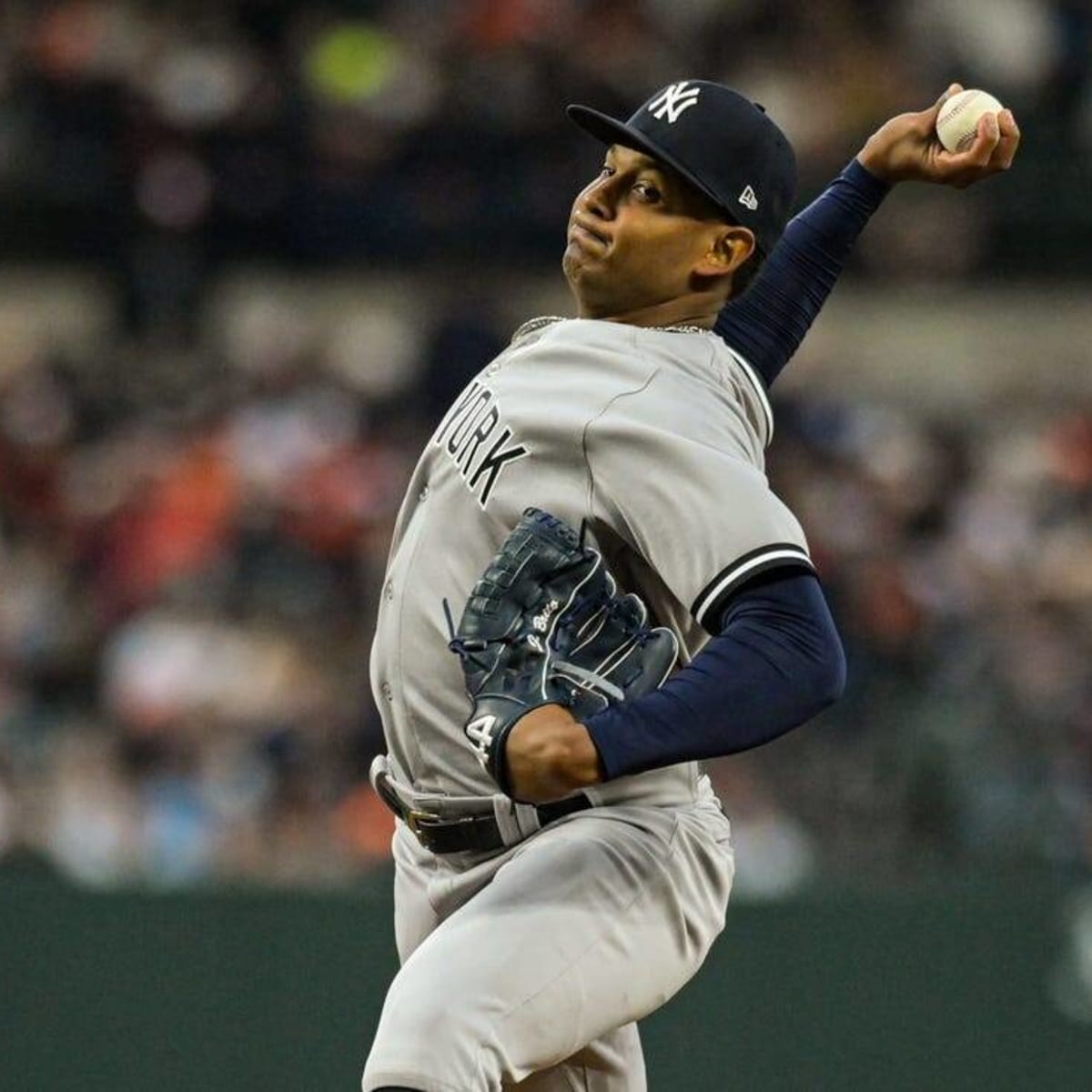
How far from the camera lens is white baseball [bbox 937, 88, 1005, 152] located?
11.5ft

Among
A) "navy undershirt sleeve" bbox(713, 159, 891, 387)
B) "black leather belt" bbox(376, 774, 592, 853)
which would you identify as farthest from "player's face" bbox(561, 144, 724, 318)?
"black leather belt" bbox(376, 774, 592, 853)

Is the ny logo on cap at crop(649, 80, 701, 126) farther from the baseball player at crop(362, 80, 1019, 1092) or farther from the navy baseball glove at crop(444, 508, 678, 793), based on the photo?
the navy baseball glove at crop(444, 508, 678, 793)

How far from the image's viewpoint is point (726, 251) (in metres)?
3.29

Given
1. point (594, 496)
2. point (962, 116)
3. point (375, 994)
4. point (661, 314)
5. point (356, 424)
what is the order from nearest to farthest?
point (594, 496), point (661, 314), point (962, 116), point (375, 994), point (356, 424)

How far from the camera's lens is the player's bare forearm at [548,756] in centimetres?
278

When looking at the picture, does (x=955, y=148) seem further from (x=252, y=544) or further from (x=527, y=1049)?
(x=252, y=544)

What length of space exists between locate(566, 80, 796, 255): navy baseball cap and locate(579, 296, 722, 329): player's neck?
0.13m

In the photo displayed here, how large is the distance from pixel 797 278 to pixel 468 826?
43.1 inches

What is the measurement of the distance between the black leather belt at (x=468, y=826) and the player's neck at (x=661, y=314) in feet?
2.18

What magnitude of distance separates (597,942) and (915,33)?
7.59m

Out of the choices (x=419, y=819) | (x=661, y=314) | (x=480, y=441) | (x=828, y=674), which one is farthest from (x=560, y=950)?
(x=661, y=314)

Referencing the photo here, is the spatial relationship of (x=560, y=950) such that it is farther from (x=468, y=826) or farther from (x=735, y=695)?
(x=735, y=695)

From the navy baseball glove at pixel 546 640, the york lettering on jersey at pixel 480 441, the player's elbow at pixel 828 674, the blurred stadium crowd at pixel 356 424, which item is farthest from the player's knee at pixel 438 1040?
the blurred stadium crowd at pixel 356 424

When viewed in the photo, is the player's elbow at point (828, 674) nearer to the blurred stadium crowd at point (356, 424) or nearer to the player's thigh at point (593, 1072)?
the player's thigh at point (593, 1072)
